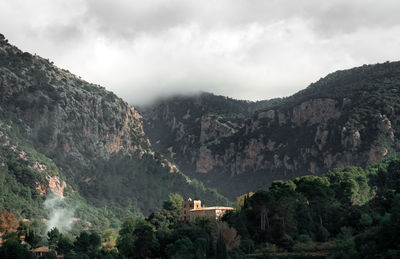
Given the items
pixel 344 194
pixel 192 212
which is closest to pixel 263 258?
pixel 344 194

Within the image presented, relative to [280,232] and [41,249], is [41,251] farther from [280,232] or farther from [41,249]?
[280,232]

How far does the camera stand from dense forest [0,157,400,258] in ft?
368

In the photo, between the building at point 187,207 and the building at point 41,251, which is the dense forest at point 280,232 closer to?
the building at point 41,251

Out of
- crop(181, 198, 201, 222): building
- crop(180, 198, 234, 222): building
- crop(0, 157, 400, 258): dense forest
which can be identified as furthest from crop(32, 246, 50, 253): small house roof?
crop(181, 198, 201, 222): building

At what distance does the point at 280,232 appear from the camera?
126250mm

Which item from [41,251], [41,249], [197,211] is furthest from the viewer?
[197,211]

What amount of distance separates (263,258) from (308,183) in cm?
3393

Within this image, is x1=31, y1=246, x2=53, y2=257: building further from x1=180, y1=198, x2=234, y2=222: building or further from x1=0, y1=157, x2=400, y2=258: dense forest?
x1=180, y1=198, x2=234, y2=222: building

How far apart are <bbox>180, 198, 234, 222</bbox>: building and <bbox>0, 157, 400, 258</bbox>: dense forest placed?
1408 cm

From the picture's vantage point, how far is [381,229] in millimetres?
100875

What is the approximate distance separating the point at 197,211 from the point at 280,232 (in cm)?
4505

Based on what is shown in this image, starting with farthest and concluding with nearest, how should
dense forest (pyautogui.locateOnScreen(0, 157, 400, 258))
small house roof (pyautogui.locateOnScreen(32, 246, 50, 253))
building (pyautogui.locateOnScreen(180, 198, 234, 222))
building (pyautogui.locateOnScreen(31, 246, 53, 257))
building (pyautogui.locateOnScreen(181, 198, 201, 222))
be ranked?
building (pyautogui.locateOnScreen(181, 198, 201, 222))
building (pyautogui.locateOnScreen(180, 198, 234, 222))
small house roof (pyautogui.locateOnScreen(32, 246, 50, 253))
building (pyautogui.locateOnScreen(31, 246, 53, 257))
dense forest (pyautogui.locateOnScreen(0, 157, 400, 258))

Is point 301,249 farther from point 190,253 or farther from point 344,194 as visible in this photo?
point 344,194

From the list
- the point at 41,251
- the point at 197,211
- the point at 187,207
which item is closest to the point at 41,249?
the point at 41,251
